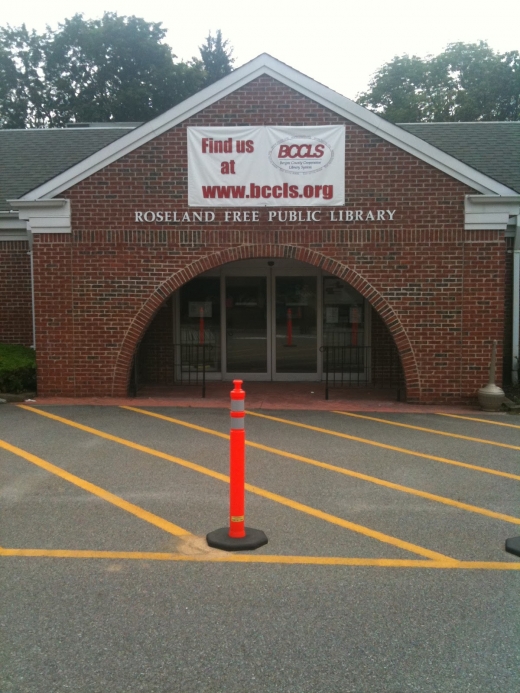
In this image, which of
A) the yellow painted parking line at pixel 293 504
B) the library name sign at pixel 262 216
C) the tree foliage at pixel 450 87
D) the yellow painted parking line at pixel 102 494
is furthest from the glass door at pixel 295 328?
the tree foliage at pixel 450 87

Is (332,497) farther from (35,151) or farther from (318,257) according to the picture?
(35,151)

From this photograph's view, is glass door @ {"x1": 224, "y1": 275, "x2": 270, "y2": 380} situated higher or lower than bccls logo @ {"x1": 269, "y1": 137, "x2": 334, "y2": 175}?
lower

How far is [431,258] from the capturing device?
37.4 feet

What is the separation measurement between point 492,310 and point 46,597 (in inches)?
356

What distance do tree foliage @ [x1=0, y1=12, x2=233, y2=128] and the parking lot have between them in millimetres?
37013

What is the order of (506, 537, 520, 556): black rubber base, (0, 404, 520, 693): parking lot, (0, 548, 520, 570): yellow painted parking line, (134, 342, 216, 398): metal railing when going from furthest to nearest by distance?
(134, 342, 216, 398): metal railing
(506, 537, 520, 556): black rubber base
(0, 548, 520, 570): yellow painted parking line
(0, 404, 520, 693): parking lot

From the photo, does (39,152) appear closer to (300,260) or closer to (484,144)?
(300,260)

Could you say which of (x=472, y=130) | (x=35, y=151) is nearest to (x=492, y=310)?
(x=472, y=130)

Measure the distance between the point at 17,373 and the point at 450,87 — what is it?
38.0 metres

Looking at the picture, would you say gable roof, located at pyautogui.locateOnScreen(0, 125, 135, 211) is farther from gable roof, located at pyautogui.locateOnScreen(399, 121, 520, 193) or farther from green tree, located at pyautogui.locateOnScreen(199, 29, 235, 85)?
green tree, located at pyautogui.locateOnScreen(199, 29, 235, 85)

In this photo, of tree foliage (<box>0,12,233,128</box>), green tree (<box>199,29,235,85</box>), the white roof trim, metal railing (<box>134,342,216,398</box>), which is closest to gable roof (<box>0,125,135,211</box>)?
the white roof trim

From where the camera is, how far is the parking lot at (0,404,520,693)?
352cm

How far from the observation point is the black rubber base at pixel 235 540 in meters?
5.11

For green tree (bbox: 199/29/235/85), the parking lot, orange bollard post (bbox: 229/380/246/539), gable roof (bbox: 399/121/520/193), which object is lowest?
the parking lot
